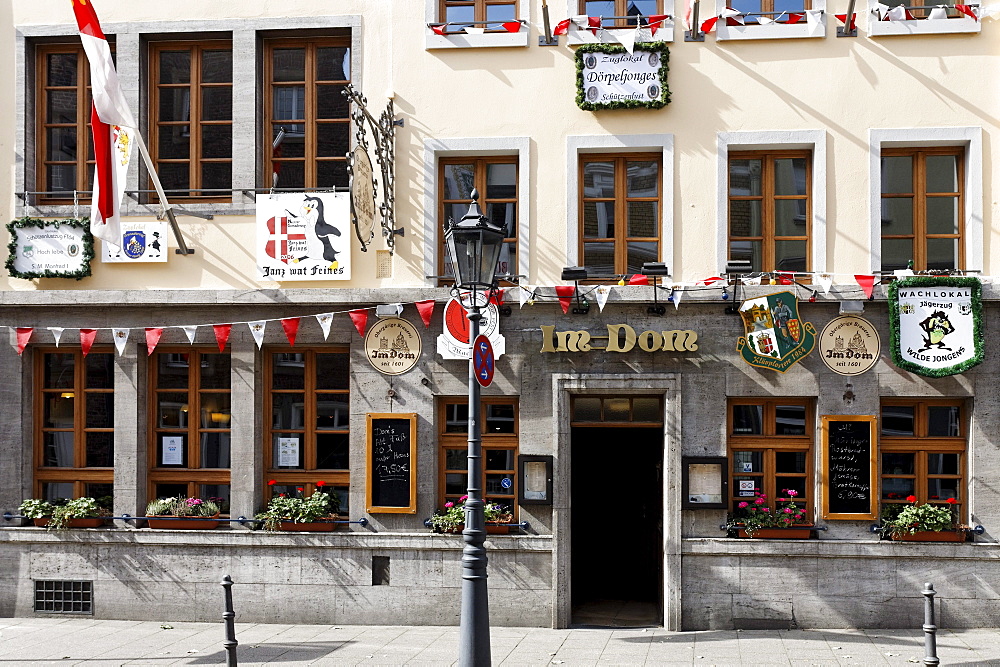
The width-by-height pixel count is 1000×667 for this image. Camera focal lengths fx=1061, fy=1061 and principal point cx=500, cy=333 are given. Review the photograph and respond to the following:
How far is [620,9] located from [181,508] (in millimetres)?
→ 8225

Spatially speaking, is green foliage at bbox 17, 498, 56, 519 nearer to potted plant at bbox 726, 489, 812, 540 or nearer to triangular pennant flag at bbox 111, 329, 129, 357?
triangular pennant flag at bbox 111, 329, 129, 357

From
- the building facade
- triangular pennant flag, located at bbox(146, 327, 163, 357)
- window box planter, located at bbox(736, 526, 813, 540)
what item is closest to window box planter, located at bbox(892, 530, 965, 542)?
the building facade

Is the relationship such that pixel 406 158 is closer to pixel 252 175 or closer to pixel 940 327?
pixel 252 175

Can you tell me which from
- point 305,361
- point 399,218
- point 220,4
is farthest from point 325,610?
point 220,4

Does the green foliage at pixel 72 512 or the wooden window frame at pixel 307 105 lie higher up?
the wooden window frame at pixel 307 105

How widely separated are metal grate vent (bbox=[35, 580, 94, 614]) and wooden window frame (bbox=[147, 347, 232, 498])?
140 centimetres

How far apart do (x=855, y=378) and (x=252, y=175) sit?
7.75 meters

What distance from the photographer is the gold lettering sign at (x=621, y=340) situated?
12.5m

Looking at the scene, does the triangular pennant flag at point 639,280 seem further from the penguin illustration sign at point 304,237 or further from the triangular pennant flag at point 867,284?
the penguin illustration sign at point 304,237

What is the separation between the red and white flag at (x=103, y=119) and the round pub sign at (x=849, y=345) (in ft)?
27.4

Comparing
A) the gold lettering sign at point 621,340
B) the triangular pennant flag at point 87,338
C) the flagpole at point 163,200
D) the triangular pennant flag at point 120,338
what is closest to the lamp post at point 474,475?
the gold lettering sign at point 621,340

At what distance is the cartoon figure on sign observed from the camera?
12188 mm

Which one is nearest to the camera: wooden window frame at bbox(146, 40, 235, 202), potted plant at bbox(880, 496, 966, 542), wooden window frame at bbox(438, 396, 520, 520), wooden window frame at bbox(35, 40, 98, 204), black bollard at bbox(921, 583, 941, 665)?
black bollard at bbox(921, 583, 941, 665)

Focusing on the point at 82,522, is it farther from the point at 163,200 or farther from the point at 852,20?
→ the point at 852,20
